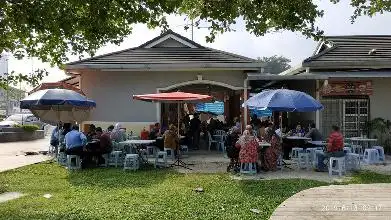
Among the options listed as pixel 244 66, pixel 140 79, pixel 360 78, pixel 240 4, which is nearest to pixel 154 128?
pixel 140 79

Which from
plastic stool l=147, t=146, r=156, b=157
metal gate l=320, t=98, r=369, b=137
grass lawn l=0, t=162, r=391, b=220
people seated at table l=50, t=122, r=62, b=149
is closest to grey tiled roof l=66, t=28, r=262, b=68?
people seated at table l=50, t=122, r=62, b=149

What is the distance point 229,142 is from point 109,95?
6766mm

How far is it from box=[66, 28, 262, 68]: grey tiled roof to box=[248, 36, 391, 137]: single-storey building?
→ 44.0 inches

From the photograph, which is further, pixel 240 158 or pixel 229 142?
pixel 229 142

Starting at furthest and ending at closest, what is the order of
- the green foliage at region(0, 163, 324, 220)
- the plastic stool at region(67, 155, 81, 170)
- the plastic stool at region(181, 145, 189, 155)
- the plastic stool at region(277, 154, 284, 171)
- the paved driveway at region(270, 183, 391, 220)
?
the plastic stool at region(181, 145, 189, 155)
the plastic stool at region(67, 155, 81, 170)
the plastic stool at region(277, 154, 284, 171)
the green foliage at region(0, 163, 324, 220)
the paved driveway at region(270, 183, 391, 220)

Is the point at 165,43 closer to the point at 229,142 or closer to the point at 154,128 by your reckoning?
the point at 154,128

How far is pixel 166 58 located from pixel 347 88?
23.6 feet

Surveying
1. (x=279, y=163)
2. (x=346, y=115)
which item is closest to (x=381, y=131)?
(x=346, y=115)

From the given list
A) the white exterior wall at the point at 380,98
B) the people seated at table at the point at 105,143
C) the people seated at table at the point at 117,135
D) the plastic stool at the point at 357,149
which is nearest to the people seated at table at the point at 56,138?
the people seated at table at the point at 117,135

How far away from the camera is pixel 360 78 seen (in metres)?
18.0

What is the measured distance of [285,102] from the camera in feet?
41.4

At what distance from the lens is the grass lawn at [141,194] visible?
26.8ft

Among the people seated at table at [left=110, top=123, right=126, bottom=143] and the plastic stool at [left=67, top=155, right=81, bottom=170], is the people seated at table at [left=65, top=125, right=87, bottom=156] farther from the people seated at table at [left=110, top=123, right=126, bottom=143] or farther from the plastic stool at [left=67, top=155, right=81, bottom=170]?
the people seated at table at [left=110, top=123, right=126, bottom=143]

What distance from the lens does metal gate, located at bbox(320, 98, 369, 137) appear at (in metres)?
18.7
